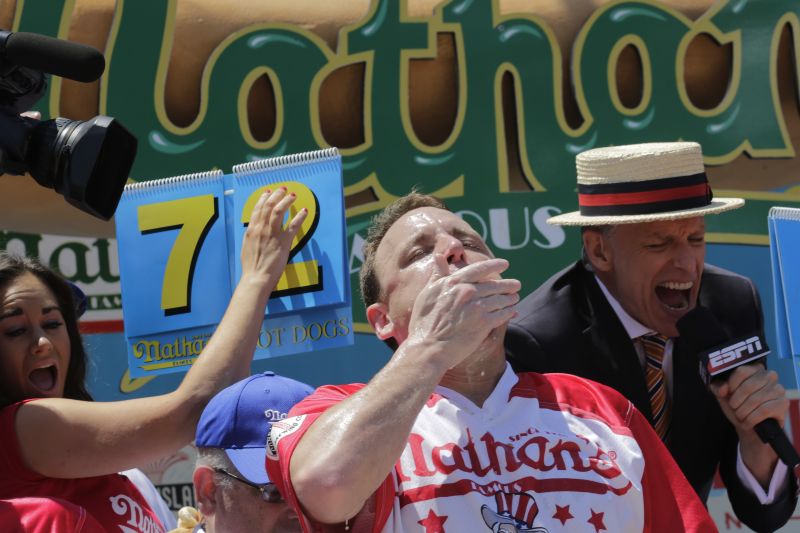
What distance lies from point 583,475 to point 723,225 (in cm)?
212

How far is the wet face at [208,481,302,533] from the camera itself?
1.69 m

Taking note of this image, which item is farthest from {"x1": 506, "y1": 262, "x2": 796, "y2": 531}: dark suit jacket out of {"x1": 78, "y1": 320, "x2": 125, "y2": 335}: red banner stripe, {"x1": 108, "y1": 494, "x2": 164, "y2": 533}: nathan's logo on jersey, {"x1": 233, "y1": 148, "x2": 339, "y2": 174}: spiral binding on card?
{"x1": 78, "y1": 320, "x2": 125, "y2": 335}: red banner stripe

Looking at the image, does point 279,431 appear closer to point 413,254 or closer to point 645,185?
point 413,254

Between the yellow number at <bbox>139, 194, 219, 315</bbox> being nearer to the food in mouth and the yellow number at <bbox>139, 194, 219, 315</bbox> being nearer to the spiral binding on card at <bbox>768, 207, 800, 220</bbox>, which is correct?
the food in mouth

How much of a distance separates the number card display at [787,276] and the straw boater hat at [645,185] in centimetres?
11

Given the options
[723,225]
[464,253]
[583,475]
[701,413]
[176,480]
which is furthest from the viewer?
[723,225]

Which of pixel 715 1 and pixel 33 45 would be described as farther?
pixel 715 1

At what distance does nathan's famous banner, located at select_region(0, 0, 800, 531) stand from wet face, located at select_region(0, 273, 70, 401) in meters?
1.21

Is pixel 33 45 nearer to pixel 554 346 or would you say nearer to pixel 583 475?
pixel 583 475

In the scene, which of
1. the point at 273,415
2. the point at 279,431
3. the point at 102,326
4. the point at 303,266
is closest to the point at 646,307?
the point at 303,266

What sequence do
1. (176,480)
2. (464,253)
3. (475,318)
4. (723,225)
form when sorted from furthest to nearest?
(723,225), (176,480), (464,253), (475,318)

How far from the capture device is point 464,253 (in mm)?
1861

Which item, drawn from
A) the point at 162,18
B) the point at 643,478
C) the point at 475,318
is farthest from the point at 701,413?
the point at 162,18

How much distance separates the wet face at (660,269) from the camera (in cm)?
240
